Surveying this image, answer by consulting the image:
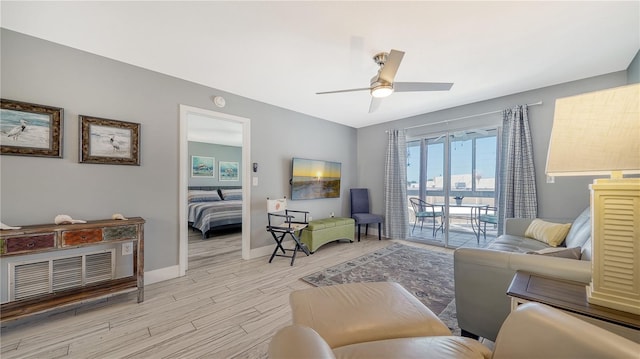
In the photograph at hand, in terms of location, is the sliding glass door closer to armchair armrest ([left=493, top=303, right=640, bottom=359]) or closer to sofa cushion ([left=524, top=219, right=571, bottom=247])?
sofa cushion ([left=524, top=219, right=571, bottom=247])

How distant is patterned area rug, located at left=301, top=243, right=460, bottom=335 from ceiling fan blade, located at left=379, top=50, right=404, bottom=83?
7.35 ft

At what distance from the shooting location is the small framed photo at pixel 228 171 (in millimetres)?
7152

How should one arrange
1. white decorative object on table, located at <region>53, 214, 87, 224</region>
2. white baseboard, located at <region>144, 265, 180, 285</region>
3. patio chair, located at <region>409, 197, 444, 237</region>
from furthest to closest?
patio chair, located at <region>409, 197, 444, 237</region>, white baseboard, located at <region>144, 265, 180, 285</region>, white decorative object on table, located at <region>53, 214, 87, 224</region>

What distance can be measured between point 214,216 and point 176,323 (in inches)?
115

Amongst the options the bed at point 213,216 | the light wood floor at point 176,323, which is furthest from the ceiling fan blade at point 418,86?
the bed at point 213,216

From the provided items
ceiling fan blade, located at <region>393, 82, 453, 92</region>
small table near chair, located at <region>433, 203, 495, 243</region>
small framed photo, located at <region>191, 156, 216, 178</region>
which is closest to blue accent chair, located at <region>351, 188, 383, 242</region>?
small table near chair, located at <region>433, 203, 495, 243</region>

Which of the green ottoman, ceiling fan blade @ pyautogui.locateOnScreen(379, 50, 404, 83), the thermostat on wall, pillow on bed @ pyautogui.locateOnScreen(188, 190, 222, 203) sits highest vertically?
the thermostat on wall

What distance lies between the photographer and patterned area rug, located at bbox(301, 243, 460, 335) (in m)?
2.25

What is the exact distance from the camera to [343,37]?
2072 millimetres

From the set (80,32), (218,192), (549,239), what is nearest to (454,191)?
(549,239)

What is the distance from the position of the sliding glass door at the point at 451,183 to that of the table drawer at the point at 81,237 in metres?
4.69

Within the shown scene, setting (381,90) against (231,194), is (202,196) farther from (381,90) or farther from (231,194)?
(381,90)

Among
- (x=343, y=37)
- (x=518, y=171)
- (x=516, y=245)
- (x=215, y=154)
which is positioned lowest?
(x=516, y=245)

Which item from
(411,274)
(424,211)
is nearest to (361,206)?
(424,211)
